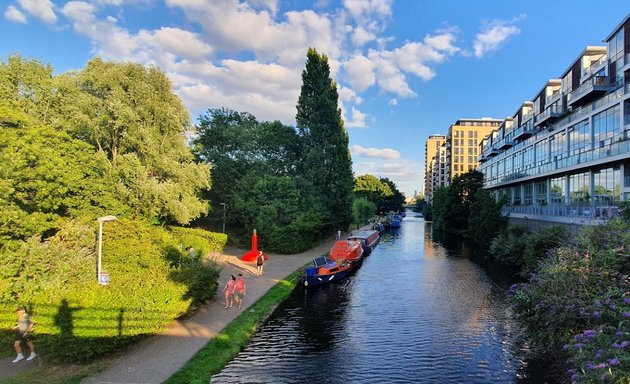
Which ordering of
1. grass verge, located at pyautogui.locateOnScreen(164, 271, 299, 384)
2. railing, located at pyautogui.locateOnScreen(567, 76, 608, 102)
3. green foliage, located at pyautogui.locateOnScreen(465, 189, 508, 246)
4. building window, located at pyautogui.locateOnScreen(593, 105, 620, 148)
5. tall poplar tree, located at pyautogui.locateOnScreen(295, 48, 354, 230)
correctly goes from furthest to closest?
1. green foliage, located at pyautogui.locateOnScreen(465, 189, 508, 246)
2. tall poplar tree, located at pyautogui.locateOnScreen(295, 48, 354, 230)
3. railing, located at pyautogui.locateOnScreen(567, 76, 608, 102)
4. building window, located at pyautogui.locateOnScreen(593, 105, 620, 148)
5. grass verge, located at pyautogui.locateOnScreen(164, 271, 299, 384)

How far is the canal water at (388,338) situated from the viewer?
1146 cm

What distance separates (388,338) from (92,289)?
10570 millimetres

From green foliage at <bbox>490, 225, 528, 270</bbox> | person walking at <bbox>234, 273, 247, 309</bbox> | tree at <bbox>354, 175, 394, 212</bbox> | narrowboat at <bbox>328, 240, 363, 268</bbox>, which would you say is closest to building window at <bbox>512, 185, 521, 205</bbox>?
green foliage at <bbox>490, 225, 528, 270</bbox>

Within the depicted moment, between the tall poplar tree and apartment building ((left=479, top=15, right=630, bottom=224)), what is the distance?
822 inches

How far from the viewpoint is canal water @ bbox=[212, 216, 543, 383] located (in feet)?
37.6

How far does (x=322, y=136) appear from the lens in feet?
140

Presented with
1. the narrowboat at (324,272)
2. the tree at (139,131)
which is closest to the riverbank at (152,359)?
the narrowboat at (324,272)

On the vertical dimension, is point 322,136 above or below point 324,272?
above

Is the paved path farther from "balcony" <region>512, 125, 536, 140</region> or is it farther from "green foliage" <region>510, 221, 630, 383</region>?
"balcony" <region>512, 125, 536, 140</region>

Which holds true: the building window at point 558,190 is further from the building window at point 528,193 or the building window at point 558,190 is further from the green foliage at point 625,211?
the green foliage at point 625,211

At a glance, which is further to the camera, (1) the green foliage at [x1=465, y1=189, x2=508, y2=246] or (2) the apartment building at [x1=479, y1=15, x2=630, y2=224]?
(1) the green foliage at [x1=465, y1=189, x2=508, y2=246]

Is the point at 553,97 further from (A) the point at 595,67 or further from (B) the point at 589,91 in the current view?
(B) the point at 589,91

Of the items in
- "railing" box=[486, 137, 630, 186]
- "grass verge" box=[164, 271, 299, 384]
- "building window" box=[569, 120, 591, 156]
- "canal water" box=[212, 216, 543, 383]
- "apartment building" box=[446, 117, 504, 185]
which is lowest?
"canal water" box=[212, 216, 543, 383]

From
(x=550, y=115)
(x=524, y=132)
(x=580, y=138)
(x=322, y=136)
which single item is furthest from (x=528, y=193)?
(x=322, y=136)
